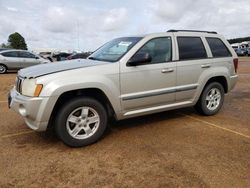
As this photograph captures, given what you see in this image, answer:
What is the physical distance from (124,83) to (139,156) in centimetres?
127

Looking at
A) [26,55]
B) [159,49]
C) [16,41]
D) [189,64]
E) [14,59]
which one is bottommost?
[14,59]


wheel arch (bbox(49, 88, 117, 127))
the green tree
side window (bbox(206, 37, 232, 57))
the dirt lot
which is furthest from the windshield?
the green tree

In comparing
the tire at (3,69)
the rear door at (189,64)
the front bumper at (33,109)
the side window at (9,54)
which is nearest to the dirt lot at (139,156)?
the front bumper at (33,109)

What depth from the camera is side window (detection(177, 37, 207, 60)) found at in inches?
216

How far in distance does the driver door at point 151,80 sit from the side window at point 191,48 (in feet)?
0.84

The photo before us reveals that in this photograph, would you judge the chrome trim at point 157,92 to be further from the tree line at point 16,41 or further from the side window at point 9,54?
the tree line at point 16,41

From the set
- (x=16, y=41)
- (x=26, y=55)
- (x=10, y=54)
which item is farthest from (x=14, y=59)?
(x=16, y=41)

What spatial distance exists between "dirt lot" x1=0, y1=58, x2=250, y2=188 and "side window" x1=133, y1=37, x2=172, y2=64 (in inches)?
51.8

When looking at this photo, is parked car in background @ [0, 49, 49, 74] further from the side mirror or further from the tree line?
the tree line

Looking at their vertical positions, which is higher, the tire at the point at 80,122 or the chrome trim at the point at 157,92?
the chrome trim at the point at 157,92

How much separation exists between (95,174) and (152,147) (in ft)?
3.85

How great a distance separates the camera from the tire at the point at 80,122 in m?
4.18

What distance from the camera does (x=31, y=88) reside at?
13.3 feet

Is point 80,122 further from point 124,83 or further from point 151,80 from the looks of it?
point 151,80
